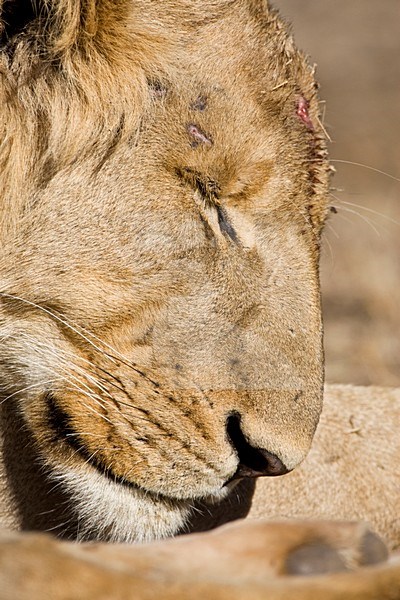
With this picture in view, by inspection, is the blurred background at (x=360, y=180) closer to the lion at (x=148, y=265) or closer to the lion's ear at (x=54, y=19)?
the lion at (x=148, y=265)

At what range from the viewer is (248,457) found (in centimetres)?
221

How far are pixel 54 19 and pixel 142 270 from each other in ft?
1.84

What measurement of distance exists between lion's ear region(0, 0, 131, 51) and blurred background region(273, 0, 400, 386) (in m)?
0.73

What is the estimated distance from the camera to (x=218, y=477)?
87.1 inches

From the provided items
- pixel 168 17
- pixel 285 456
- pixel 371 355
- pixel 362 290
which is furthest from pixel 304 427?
pixel 362 290

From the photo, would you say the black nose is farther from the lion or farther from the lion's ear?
the lion's ear

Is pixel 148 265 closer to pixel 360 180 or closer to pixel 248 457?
pixel 248 457

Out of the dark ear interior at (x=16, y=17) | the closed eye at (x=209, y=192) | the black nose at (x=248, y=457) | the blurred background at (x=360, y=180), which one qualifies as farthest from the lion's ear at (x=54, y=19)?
the black nose at (x=248, y=457)

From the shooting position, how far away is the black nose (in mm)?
2203

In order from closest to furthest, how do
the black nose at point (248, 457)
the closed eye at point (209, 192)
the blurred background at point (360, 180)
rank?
the black nose at point (248, 457) → the closed eye at point (209, 192) → the blurred background at point (360, 180)

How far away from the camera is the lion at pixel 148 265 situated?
224cm

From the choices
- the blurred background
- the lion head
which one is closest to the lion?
the lion head

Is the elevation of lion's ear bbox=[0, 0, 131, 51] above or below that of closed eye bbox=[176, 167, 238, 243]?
above

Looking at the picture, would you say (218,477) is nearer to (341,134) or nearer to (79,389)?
(79,389)
